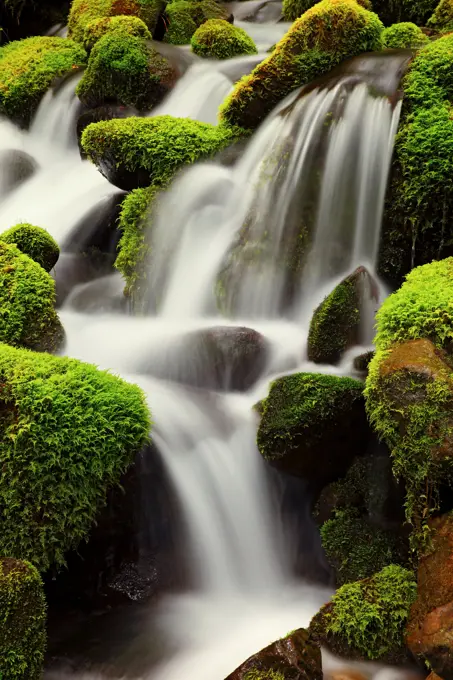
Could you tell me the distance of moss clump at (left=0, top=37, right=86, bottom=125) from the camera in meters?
9.86

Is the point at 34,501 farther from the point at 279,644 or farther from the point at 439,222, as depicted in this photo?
the point at 439,222

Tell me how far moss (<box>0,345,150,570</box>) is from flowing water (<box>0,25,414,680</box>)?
21.0 inches

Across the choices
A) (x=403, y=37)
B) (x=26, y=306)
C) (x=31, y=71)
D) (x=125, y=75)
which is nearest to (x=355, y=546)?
(x=26, y=306)

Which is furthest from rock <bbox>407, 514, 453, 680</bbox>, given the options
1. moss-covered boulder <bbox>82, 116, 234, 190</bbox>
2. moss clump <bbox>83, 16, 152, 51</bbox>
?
moss clump <bbox>83, 16, 152, 51</bbox>

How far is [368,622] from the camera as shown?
3477mm

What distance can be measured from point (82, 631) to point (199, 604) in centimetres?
67

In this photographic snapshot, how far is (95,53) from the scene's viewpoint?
903 cm

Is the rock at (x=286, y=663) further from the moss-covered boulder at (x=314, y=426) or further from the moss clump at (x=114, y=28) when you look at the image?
the moss clump at (x=114, y=28)

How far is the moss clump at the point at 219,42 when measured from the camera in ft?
31.4

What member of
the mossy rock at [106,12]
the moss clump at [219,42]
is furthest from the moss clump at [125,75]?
the mossy rock at [106,12]

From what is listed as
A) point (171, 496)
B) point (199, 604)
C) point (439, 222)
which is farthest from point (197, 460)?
point (439, 222)

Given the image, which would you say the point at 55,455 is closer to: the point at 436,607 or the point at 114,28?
the point at 436,607

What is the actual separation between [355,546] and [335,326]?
1.56 meters

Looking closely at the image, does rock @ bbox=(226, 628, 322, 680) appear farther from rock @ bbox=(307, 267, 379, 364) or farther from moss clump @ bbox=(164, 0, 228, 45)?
moss clump @ bbox=(164, 0, 228, 45)
